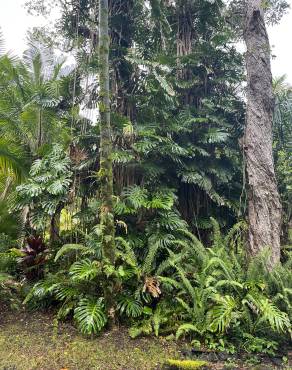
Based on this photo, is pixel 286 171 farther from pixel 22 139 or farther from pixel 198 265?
pixel 22 139

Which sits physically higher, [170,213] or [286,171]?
[286,171]

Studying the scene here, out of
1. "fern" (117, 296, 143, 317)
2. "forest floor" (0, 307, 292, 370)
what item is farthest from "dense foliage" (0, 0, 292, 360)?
"forest floor" (0, 307, 292, 370)

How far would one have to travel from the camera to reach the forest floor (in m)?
2.80

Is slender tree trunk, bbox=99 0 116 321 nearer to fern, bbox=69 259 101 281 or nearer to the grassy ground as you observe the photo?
fern, bbox=69 259 101 281

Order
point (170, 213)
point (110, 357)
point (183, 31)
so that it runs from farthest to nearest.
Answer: point (183, 31) < point (170, 213) < point (110, 357)

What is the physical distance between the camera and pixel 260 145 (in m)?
4.68

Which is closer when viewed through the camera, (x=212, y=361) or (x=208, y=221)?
(x=212, y=361)

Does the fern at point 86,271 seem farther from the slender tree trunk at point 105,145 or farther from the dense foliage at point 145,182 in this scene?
the slender tree trunk at point 105,145

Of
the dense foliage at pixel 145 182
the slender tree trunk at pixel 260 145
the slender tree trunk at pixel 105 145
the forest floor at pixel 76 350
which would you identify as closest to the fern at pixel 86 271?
the dense foliage at pixel 145 182

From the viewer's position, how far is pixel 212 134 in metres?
5.01

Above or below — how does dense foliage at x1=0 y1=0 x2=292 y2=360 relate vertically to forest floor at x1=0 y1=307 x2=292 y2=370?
above

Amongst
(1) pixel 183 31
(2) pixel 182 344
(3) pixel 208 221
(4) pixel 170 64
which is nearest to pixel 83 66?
(4) pixel 170 64

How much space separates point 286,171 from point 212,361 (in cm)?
350

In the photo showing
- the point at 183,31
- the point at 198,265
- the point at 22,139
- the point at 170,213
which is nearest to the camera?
the point at 198,265
